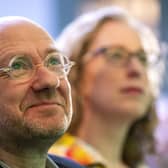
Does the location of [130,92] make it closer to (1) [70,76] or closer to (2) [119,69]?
(2) [119,69]

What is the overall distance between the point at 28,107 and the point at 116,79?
940 mm

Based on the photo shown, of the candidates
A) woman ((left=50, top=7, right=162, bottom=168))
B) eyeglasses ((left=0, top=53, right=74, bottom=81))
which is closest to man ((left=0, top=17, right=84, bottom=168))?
eyeglasses ((left=0, top=53, right=74, bottom=81))

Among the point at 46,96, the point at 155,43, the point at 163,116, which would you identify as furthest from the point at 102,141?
the point at 46,96

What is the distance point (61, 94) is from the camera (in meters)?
1.28

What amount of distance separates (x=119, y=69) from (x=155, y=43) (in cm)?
40

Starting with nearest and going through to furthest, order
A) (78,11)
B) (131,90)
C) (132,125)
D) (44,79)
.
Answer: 1. (44,79)
2. (131,90)
3. (132,125)
4. (78,11)

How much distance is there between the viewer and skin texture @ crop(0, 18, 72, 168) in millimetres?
1213

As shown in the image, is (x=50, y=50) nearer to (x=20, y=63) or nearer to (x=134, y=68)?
(x=20, y=63)

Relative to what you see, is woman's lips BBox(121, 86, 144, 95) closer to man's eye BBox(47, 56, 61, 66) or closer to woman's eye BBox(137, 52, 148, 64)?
woman's eye BBox(137, 52, 148, 64)

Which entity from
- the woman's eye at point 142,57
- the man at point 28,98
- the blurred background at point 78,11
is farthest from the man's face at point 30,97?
the blurred background at point 78,11

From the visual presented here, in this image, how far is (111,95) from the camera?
2129mm

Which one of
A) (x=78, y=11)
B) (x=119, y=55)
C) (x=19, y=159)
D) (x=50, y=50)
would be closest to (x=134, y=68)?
(x=119, y=55)

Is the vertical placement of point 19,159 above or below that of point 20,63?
below

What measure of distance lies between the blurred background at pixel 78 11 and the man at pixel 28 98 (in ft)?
6.29
